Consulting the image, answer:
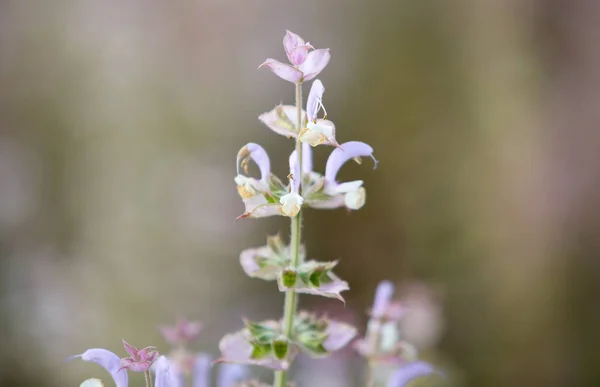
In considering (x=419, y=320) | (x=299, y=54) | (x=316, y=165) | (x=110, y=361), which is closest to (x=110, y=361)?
(x=110, y=361)

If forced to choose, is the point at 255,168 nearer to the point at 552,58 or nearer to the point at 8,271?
the point at 8,271

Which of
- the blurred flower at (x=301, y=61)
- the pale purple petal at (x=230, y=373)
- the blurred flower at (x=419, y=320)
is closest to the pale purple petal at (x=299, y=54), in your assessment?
the blurred flower at (x=301, y=61)

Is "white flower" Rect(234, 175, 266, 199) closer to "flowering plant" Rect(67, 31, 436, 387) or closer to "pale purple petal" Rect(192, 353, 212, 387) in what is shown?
"flowering plant" Rect(67, 31, 436, 387)

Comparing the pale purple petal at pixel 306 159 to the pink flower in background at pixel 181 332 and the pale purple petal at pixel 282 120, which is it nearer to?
the pale purple petal at pixel 282 120

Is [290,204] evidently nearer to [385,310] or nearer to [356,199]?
[356,199]

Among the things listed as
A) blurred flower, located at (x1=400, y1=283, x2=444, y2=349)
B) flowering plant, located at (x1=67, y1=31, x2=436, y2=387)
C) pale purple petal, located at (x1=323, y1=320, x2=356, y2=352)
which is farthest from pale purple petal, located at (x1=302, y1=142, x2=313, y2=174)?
blurred flower, located at (x1=400, y1=283, x2=444, y2=349)

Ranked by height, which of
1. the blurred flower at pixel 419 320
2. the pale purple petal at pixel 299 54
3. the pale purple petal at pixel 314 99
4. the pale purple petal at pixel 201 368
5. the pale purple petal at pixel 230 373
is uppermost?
the pale purple petal at pixel 299 54

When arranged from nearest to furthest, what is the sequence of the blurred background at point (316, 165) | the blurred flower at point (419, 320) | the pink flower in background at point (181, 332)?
the pink flower in background at point (181, 332) → the blurred flower at point (419, 320) → the blurred background at point (316, 165)
